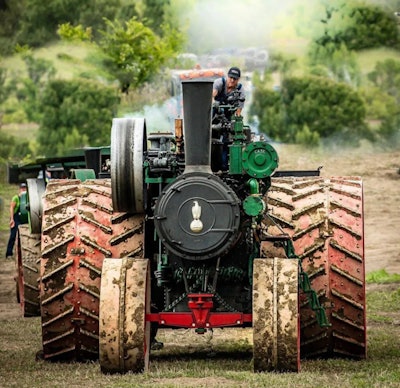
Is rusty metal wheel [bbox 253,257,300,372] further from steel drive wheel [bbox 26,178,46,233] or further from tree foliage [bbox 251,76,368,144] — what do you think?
tree foliage [bbox 251,76,368,144]

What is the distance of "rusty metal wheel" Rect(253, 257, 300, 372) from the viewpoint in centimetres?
1201

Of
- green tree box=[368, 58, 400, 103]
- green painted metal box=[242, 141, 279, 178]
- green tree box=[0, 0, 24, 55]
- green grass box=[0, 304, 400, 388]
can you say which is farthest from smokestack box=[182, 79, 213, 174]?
green tree box=[0, 0, 24, 55]

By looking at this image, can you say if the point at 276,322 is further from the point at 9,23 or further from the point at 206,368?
the point at 9,23

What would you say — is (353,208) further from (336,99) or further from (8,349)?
(336,99)

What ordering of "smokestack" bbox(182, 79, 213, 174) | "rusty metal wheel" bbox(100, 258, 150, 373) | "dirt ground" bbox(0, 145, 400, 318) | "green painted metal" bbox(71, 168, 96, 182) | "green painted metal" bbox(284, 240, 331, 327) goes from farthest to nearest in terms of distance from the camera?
"dirt ground" bbox(0, 145, 400, 318)
"green painted metal" bbox(71, 168, 96, 182)
"green painted metal" bbox(284, 240, 331, 327)
"smokestack" bbox(182, 79, 213, 174)
"rusty metal wheel" bbox(100, 258, 150, 373)

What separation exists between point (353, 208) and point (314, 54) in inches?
736

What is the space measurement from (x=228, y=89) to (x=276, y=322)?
10.1 feet

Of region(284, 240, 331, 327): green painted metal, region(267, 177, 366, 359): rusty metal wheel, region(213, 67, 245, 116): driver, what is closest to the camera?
region(284, 240, 331, 327): green painted metal

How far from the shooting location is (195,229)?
40.3ft

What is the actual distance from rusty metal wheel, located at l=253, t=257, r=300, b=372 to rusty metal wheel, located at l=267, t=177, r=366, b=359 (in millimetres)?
1025

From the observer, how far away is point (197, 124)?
490 inches

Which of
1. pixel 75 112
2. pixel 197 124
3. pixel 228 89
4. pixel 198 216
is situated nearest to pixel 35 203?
pixel 228 89

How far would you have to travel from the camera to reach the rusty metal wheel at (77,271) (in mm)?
13203

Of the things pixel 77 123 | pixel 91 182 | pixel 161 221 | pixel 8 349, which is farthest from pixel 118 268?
pixel 77 123
